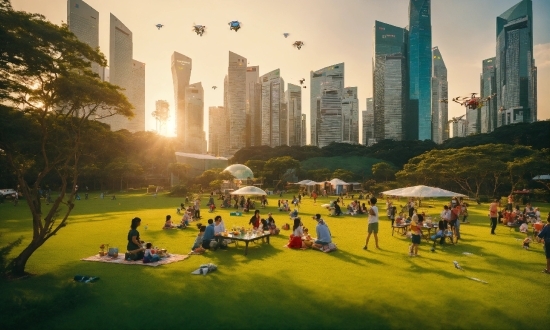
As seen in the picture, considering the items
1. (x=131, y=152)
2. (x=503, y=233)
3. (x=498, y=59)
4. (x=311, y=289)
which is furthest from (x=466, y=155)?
(x=498, y=59)

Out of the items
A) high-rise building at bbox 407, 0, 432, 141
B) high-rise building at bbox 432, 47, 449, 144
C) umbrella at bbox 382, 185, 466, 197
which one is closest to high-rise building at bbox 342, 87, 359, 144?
high-rise building at bbox 432, 47, 449, 144

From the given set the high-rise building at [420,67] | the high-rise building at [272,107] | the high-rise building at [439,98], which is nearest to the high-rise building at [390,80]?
the high-rise building at [420,67]

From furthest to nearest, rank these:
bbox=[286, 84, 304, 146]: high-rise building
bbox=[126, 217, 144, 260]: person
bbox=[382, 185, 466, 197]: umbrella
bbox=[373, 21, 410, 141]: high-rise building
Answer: bbox=[286, 84, 304, 146]: high-rise building, bbox=[373, 21, 410, 141]: high-rise building, bbox=[382, 185, 466, 197]: umbrella, bbox=[126, 217, 144, 260]: person

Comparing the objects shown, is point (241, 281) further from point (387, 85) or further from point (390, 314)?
point (387, 85)

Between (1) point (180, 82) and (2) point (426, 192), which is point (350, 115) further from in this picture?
(2) point (426, 192)

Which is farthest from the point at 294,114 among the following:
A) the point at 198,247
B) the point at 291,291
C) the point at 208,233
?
the point at 291,291

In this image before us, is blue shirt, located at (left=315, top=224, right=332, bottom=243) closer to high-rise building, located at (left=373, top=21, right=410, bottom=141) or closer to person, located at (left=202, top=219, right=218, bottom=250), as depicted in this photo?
person, located at (left=202, top=219, right=218, bottom=250)
